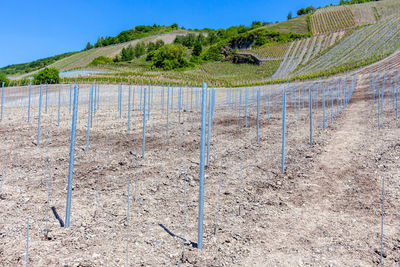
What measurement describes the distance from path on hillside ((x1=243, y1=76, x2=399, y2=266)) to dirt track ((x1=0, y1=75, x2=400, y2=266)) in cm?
2

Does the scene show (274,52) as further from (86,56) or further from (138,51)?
(86,56)

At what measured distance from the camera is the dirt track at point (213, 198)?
11.3 feet

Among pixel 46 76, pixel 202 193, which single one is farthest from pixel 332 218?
pixel 46 76

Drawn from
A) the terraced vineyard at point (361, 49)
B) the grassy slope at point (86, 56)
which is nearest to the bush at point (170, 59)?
→ the grassy slope at point (86, 56)

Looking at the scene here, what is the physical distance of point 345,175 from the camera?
5938 millimetres

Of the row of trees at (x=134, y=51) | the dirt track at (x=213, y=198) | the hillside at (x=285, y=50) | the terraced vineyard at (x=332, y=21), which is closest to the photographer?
the dirt track at (x=213, y=198)

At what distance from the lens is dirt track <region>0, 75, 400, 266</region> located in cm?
344

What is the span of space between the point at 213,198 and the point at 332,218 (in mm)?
2042

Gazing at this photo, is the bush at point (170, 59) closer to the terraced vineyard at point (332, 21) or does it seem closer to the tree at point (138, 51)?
the tree at point (138, 51)

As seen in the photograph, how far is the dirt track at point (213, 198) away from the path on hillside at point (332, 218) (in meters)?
0.02

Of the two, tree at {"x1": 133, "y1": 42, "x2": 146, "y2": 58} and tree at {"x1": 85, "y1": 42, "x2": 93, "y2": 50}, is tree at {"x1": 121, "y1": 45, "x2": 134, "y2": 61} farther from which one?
tree at {"x1": 85, "y1": 42, "x2": 93, "y2": 50}

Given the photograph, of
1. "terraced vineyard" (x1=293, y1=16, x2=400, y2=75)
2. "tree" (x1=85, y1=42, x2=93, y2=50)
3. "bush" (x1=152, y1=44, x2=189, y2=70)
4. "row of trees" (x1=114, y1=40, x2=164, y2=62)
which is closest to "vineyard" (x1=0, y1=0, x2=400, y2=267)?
"terraced vineyard" (x1=293, y1=16, x2=400, y2=75)

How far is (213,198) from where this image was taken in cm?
511

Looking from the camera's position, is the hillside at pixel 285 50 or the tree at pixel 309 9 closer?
the hillside at pixel 285 50
